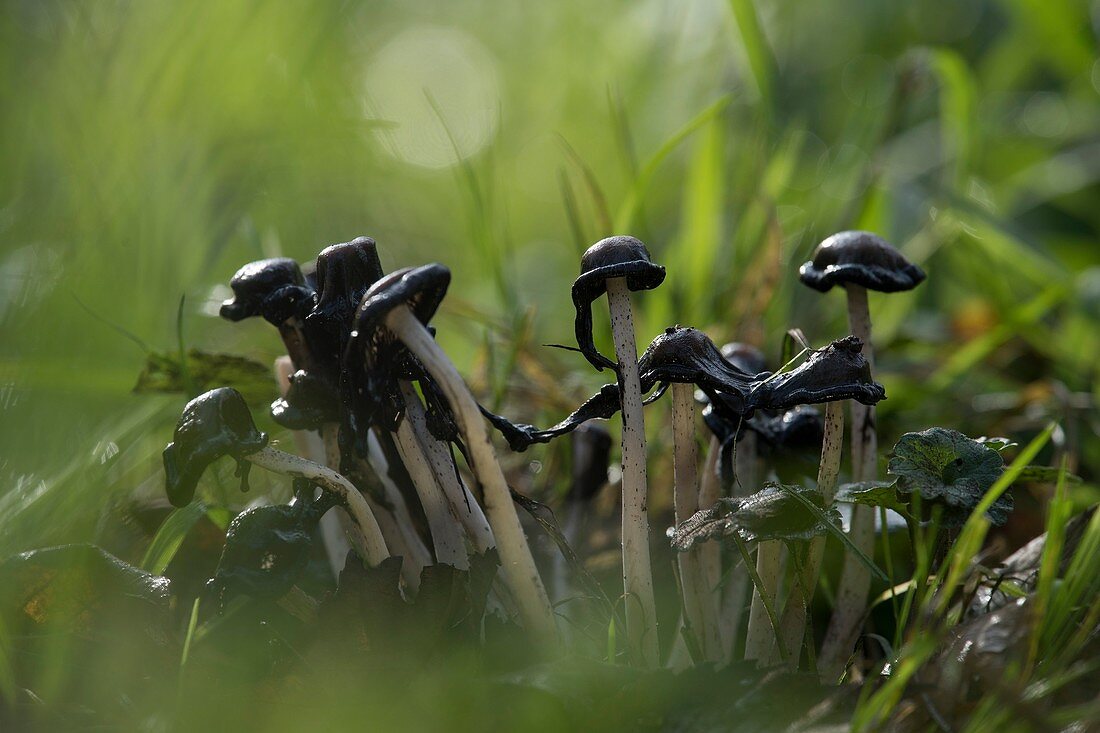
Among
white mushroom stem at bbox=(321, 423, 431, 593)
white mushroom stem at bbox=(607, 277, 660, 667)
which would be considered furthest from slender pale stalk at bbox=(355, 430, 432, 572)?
white mushroom stem at bbox=(607, 277, 660, 667)

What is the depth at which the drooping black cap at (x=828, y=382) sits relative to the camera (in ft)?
4.41

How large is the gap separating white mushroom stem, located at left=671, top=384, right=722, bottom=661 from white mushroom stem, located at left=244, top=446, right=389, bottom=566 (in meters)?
0.51

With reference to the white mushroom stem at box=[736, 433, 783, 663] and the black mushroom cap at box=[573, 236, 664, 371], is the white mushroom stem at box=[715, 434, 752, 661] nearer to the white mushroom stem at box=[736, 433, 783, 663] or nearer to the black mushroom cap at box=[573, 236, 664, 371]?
the white mushroom stem at box=[736, 433, 783, 663]

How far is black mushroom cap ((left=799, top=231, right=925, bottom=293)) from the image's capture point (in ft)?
5.29

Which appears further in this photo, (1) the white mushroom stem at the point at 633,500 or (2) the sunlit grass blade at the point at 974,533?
(1) the white mushroom stem at the point at 633,500

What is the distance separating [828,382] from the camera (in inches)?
53.2

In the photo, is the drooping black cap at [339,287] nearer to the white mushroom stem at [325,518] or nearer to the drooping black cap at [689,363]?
the white mushroom stem at [325,518]

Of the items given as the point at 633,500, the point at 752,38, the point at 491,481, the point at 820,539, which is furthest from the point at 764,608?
the point at 752,38

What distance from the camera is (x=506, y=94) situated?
6.52 meters

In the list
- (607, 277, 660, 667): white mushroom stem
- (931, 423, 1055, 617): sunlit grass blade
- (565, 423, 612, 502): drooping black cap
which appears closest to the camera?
(931, 423, 1055, 617): sunlit grass blade

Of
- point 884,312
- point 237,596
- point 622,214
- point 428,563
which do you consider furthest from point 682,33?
point 237,596

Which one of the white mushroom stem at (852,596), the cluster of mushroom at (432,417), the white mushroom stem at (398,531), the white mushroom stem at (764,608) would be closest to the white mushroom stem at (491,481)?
the cluster of mushroom at (432,417)

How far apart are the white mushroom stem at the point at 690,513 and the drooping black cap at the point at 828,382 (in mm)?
250

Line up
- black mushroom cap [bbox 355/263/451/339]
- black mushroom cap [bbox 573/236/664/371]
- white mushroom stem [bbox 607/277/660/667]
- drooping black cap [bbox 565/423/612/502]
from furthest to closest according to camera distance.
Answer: drooping black cap [bbox 565/423/612/502], white mushroom stem [bbox 607/277/660/667], black mushroom cap [bbox 573/236/664/371], black mushroom cap [bbox 355/263/451/339]
